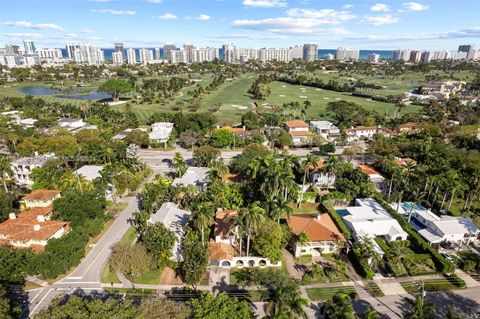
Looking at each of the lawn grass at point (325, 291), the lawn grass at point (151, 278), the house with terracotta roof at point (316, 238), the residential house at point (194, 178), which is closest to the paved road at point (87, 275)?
the lawn grass at point (151, 278)

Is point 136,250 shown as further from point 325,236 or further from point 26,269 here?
point 325,236

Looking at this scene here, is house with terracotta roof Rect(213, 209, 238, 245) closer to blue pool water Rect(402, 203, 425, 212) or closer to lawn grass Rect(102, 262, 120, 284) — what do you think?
lawn grass Rect(102, 262, 120, 284)

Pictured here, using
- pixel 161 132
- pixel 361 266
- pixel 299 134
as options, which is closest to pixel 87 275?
pixel 361 266

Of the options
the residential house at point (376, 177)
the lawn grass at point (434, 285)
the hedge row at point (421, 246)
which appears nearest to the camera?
the lawn grass at point (434, 285)

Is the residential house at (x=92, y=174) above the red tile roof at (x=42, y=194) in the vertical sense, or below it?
above

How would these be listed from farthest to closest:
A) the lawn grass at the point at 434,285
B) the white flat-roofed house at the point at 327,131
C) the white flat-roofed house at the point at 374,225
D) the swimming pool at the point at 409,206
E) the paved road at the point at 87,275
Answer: the white flat-roofed house at the point at 327,131 < the swimming pool at the point at 409,206 < the white flat-roofed house at the point at 374,225 < the lawn grass at the point at 434,285 < the paved road at the point at 87,275

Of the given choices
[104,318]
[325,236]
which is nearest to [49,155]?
[104,318]

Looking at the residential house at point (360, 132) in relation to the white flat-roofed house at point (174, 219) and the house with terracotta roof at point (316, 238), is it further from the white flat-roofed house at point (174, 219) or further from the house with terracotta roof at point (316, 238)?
the white flat-roofed house at point (174, 219)
